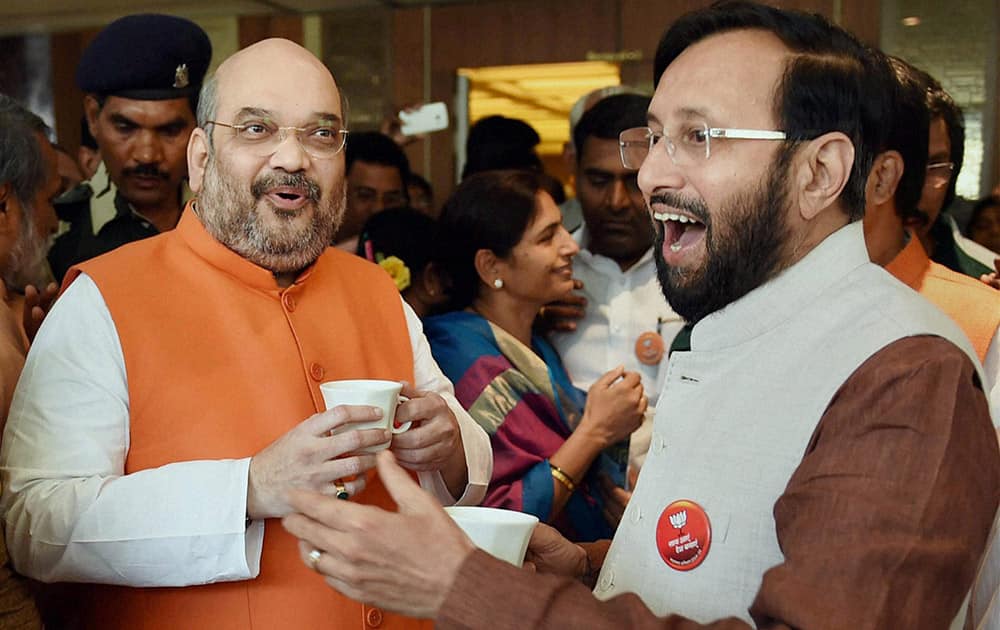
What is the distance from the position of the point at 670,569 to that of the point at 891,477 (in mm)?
333

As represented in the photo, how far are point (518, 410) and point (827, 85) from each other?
137cm

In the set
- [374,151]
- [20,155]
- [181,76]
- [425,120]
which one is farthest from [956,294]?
[425,120]

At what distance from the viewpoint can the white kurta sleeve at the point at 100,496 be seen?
1.58 metres

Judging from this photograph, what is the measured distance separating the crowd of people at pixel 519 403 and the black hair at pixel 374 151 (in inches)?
60.1

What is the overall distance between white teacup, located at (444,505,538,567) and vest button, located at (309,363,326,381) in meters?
0.59

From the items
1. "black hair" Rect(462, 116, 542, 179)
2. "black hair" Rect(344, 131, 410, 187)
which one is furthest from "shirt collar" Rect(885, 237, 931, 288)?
"black hair" Rect(344, 131, 410, 187)

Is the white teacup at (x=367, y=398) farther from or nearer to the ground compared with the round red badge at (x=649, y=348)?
farther from the ground

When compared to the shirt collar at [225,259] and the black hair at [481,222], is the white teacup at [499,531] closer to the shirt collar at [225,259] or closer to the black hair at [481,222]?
the shirt collar at [225,259]

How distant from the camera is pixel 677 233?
5.14ft

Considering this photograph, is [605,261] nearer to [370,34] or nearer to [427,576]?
[427,576]

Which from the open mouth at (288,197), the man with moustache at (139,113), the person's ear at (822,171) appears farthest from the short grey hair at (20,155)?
the person's ear at (822,171)

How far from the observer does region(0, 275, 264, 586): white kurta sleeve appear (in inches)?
62.1

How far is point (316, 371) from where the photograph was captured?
185 centimetres

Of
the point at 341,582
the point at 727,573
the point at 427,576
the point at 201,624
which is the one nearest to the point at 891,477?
the point at 727,573
